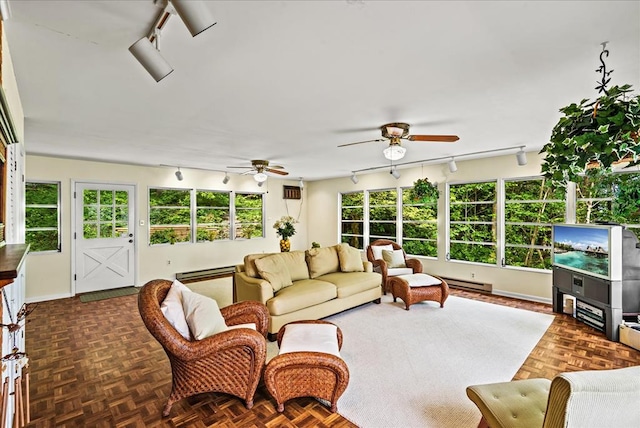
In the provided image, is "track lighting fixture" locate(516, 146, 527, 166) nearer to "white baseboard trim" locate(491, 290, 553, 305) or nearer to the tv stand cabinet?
the tv stand cabinet

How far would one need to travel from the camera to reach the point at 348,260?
4.86 metres

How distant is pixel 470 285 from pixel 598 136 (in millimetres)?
4931

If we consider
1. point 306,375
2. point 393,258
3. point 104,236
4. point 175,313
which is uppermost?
point 104,236

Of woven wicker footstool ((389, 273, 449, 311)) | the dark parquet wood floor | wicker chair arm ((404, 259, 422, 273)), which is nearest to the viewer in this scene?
the dark parquet wood floor

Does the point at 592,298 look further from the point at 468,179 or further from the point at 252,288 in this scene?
the point at 252,288

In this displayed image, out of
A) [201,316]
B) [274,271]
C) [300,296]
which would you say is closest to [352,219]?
[274,271]

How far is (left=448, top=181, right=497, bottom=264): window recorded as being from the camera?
18.5ft

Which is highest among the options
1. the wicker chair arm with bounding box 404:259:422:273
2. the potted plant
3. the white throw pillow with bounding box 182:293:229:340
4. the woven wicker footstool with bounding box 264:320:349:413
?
the potted plant

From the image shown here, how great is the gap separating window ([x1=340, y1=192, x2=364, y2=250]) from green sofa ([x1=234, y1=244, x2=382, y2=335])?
2907 millimetres

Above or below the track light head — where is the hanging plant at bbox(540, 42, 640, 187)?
below

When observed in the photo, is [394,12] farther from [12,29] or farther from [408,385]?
[408,385]

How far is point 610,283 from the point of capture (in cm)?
352

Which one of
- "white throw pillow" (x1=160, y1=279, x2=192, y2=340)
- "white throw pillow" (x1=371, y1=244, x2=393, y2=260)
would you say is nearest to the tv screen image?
"white throw pillow" (x1=371, y1=244, x2=393, y2=260)

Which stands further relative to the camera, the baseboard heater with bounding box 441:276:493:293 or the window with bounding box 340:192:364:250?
the window with bounding box 340:192:364:250
